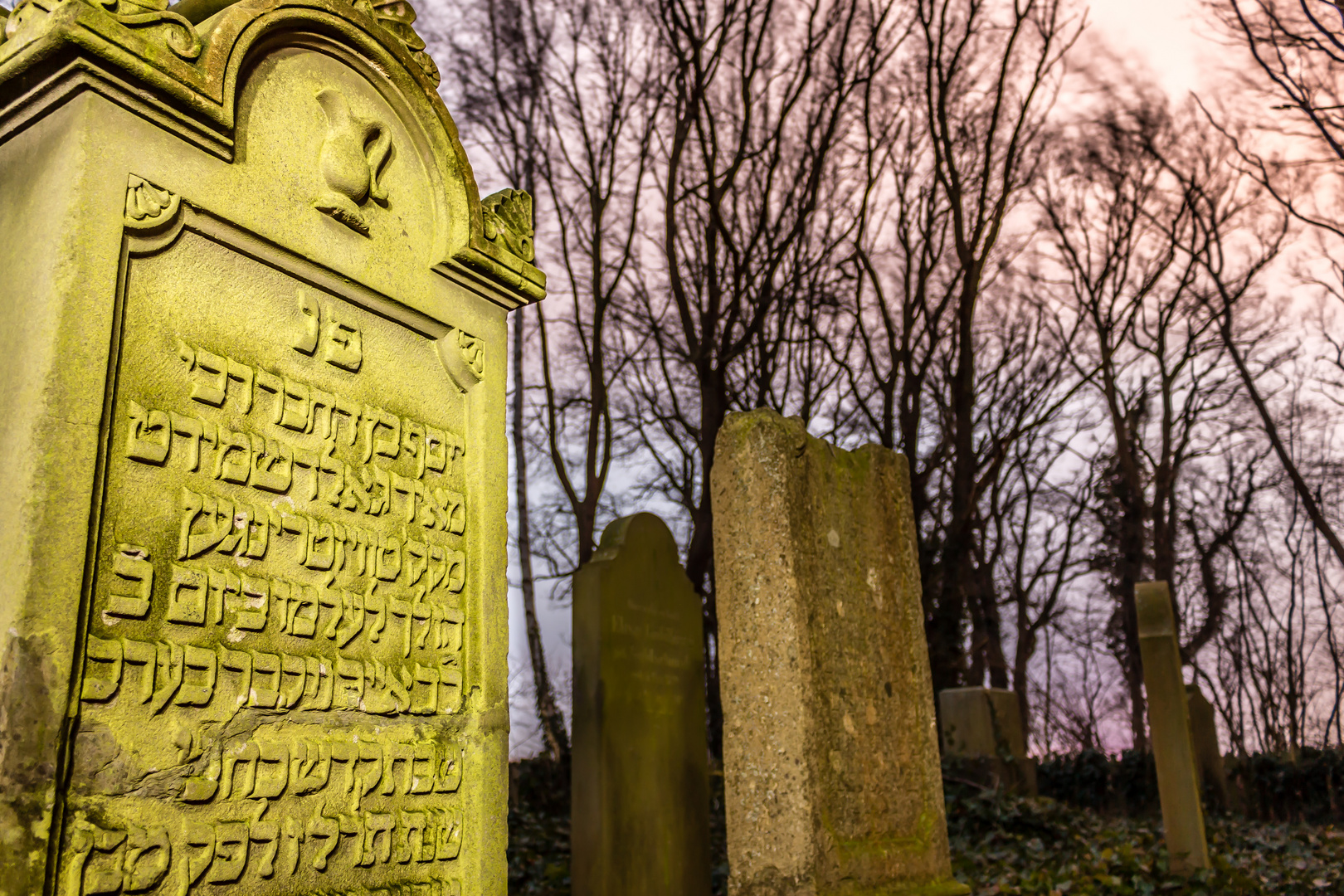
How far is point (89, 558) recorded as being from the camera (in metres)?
1.70

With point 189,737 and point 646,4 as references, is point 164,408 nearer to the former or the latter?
point 189,737

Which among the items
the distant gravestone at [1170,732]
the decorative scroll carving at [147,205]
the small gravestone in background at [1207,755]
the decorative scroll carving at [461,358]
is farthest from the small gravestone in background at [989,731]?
the decorative scroll carving at [147,205]

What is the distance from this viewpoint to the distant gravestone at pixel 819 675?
381cm

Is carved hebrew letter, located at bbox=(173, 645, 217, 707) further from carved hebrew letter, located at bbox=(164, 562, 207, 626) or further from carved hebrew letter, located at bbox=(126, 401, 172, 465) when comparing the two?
carved hebrew letter, located at bbox=(126, 401, 172, 465)

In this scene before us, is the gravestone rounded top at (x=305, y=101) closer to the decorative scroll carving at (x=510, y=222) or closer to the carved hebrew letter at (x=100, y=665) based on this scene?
the decorative scroll carving at (x=510, y=222)

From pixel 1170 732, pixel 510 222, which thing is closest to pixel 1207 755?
pixel 1170 732

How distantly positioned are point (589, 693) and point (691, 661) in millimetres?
1117

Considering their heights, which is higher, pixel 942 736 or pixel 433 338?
pixel 433 338

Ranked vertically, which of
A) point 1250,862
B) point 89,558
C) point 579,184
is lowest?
point 1250,862

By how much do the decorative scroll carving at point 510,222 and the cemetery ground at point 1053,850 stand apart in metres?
5.06

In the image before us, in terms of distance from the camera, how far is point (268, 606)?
202 centimetres

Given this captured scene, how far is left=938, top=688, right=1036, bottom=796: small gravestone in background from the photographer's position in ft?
36.0

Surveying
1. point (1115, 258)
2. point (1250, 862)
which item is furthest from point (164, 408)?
point (1115, 258)

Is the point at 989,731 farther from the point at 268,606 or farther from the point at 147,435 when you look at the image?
the point at 147,435
